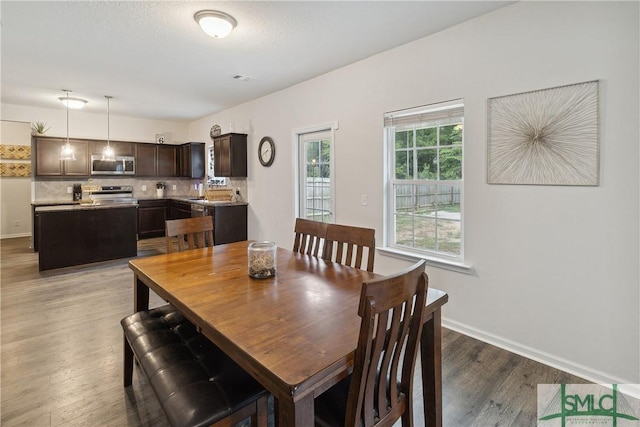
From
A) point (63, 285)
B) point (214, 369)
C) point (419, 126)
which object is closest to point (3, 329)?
point (63, 285)

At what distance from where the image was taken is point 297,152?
4.60m

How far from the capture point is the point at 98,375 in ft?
7.21

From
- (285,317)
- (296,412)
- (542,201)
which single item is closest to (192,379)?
(285,317)

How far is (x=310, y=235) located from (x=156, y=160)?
6.07 m

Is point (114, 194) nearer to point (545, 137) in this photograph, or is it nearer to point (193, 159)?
point (193, 159)

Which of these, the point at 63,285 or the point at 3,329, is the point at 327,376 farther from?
the point at 63,285

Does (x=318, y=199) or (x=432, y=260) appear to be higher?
(x=318, y=199)

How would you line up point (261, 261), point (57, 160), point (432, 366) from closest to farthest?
point (432, 366), point (261, 261), point (57, 160)

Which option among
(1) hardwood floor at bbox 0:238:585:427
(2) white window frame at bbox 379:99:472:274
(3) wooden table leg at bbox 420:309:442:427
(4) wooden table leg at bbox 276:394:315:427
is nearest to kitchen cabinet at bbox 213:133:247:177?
(1) hardwood floor at bbox 0:238:585:427

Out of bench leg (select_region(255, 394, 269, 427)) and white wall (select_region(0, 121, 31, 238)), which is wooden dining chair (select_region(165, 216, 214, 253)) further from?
white wall (select_region(0, 121, 31, 238))

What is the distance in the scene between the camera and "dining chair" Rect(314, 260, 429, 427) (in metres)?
1.04

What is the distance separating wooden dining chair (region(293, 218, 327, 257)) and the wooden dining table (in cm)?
20

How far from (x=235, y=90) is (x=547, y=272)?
14.5 ft

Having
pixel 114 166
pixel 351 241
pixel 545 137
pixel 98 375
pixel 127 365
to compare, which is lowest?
pixel 98 375
